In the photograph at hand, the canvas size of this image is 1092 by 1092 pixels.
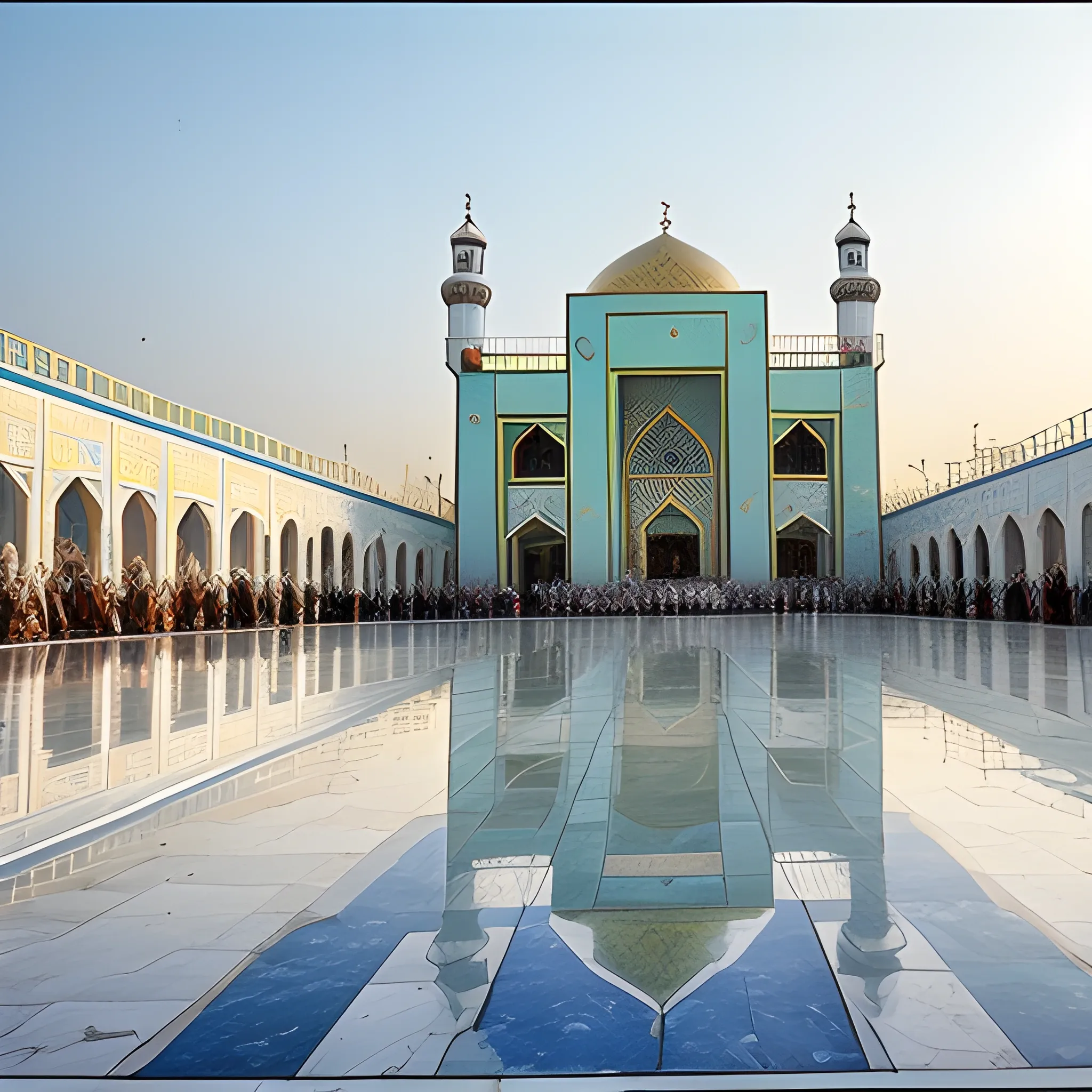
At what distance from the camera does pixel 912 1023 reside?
4.31 ft

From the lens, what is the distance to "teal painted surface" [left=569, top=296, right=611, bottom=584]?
837 inches

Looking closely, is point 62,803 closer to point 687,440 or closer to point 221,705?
point 221,705

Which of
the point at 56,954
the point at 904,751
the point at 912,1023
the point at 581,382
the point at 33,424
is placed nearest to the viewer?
the point at 912,1023

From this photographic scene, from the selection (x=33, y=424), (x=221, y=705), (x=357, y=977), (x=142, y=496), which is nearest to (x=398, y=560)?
(x=142, y=496)

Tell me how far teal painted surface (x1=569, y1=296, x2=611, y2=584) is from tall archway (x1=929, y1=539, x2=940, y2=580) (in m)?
6.76

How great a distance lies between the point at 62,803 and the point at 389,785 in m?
0.89

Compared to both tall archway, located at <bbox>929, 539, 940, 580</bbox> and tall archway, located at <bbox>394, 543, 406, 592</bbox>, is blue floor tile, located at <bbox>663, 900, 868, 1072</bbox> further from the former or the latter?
tall archway, located at <bbox>394, 543, 406, 592</bbox>

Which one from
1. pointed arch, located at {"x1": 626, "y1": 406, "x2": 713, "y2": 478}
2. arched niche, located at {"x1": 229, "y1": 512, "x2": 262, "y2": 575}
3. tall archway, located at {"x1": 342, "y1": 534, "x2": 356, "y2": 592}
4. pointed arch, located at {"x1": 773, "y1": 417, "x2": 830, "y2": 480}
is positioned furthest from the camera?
pointed arch, located at {"x1": 626, "y1": 406, "x2": 713, "y2": 478}

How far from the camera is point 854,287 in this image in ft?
75.8

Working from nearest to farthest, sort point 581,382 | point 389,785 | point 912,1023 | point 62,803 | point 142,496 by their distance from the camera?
point 912,1023 → point 62,803 → point 389,785 → point 142,496 → point 581,382

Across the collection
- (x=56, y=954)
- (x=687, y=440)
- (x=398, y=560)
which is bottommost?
(x=56, y=954)

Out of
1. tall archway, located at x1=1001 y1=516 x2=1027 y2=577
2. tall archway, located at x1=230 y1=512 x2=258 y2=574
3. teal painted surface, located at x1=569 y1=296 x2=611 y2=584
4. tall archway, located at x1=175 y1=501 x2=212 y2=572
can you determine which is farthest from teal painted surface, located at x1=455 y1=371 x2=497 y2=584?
tall archway, located at x1=1001 y1=516 x2=1027 y2=577

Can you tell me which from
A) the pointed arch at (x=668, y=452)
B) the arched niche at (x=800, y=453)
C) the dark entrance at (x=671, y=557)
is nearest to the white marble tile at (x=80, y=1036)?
the arched niche at (x=800, y=453)

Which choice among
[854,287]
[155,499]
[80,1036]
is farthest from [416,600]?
[80,1036]
